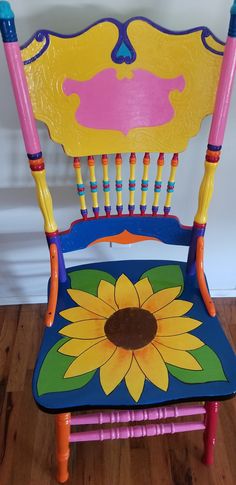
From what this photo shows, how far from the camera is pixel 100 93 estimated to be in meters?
0.80

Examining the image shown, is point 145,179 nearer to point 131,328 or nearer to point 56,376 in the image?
point 131,328

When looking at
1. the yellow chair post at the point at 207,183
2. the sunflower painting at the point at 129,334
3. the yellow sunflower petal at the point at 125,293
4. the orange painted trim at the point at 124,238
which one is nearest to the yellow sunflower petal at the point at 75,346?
the sunflower painting at the point at 129,334

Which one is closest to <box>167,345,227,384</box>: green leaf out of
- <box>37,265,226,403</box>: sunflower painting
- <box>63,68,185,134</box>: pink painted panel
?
<box>37,265,226,403</box>: sunflower painting

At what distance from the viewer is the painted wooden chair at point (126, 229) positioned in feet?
2.47

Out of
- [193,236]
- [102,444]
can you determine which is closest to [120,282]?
[193,236]

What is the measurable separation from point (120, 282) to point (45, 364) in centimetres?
25

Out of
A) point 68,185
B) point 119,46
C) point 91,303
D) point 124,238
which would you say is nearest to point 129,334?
point 91,303

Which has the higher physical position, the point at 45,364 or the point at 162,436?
the point at 45,364

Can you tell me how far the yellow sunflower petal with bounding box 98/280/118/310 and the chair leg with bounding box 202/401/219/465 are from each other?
290mm

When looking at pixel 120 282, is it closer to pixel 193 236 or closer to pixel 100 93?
pixel 193 236

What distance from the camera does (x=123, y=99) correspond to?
81 centimetres

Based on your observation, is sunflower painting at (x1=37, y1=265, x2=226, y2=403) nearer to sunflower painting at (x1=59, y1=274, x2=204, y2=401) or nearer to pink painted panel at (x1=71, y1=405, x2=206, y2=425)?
sunflower painting at (x1=59, y1=274, x2=204, y2=401)

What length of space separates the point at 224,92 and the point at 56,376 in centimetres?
60

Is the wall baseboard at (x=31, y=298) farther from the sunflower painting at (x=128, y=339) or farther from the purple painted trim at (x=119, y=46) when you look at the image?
the purple painted trim at (x=119, y=46)
